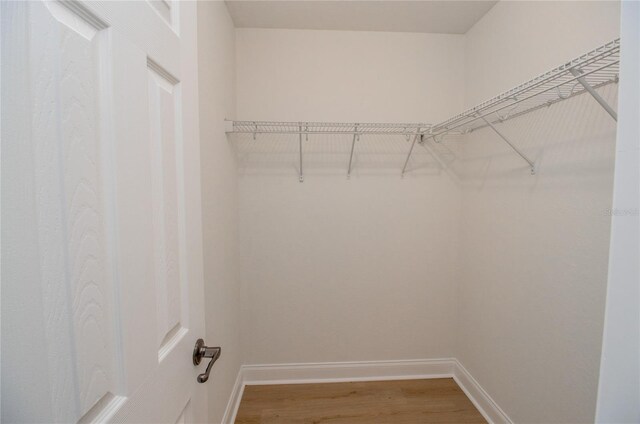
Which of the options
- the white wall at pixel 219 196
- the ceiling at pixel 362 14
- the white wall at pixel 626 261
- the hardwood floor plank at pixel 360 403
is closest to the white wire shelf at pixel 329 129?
the white wall at pixel 219 196

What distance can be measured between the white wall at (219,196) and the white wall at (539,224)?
64.2 inches

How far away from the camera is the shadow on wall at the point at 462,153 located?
1260mm

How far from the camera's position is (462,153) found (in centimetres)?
208

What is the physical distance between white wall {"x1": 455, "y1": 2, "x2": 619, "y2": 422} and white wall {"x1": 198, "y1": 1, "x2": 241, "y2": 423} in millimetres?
1631

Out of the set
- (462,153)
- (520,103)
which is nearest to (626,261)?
(520,103)

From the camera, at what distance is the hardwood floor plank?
1750 millimetres

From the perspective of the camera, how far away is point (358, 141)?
6.70 feet

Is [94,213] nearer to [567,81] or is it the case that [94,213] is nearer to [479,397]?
[567,81]

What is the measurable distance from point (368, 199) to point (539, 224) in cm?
101

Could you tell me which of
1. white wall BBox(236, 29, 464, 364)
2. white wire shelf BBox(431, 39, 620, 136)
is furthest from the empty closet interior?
white wire shelf BBox(431, 39, 620, 136)

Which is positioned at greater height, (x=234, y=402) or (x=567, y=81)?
(x=567, y=81)

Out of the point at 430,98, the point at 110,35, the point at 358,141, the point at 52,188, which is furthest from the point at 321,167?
the point at 52,188

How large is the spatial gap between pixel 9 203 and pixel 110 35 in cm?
31

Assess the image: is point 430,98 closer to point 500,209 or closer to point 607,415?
point 500,209
